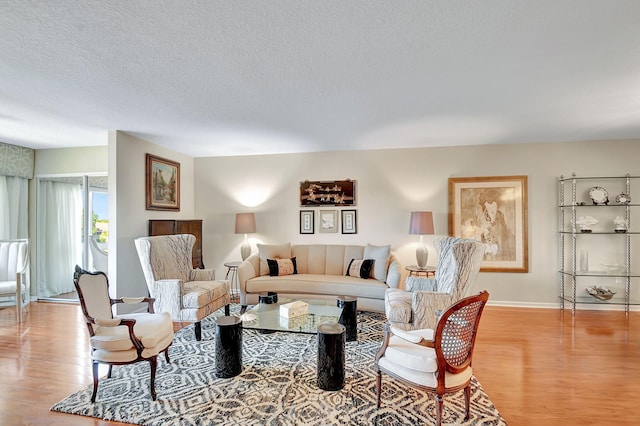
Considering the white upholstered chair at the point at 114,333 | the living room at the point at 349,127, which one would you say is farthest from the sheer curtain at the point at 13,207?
the white upholstered chair at the point at 114,333

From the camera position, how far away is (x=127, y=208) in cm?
428

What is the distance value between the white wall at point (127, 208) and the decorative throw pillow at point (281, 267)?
5.96 feet

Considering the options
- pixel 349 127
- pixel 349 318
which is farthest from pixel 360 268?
pixel 349 127

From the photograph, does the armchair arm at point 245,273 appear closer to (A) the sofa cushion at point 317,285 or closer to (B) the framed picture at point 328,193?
(A) the sofa cushion at point 317,285

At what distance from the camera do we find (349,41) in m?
2.11

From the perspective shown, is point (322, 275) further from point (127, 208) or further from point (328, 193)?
point (127, 208)

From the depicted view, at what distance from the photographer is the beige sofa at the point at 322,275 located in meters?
4.29

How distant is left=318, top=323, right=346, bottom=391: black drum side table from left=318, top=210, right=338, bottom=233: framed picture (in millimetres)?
3055

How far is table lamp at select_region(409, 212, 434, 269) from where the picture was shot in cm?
478

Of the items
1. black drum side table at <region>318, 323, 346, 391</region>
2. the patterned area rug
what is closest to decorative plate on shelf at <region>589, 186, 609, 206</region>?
the patterned area rug

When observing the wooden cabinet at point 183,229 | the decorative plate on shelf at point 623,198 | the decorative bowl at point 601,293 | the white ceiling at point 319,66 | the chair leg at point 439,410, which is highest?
the white ceiling at point 319,66

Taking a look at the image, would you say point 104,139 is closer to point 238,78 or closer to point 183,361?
point 238,78

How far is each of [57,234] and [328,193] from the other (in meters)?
4.48

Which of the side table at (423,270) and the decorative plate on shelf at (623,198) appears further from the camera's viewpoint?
the side table at (423,270)
